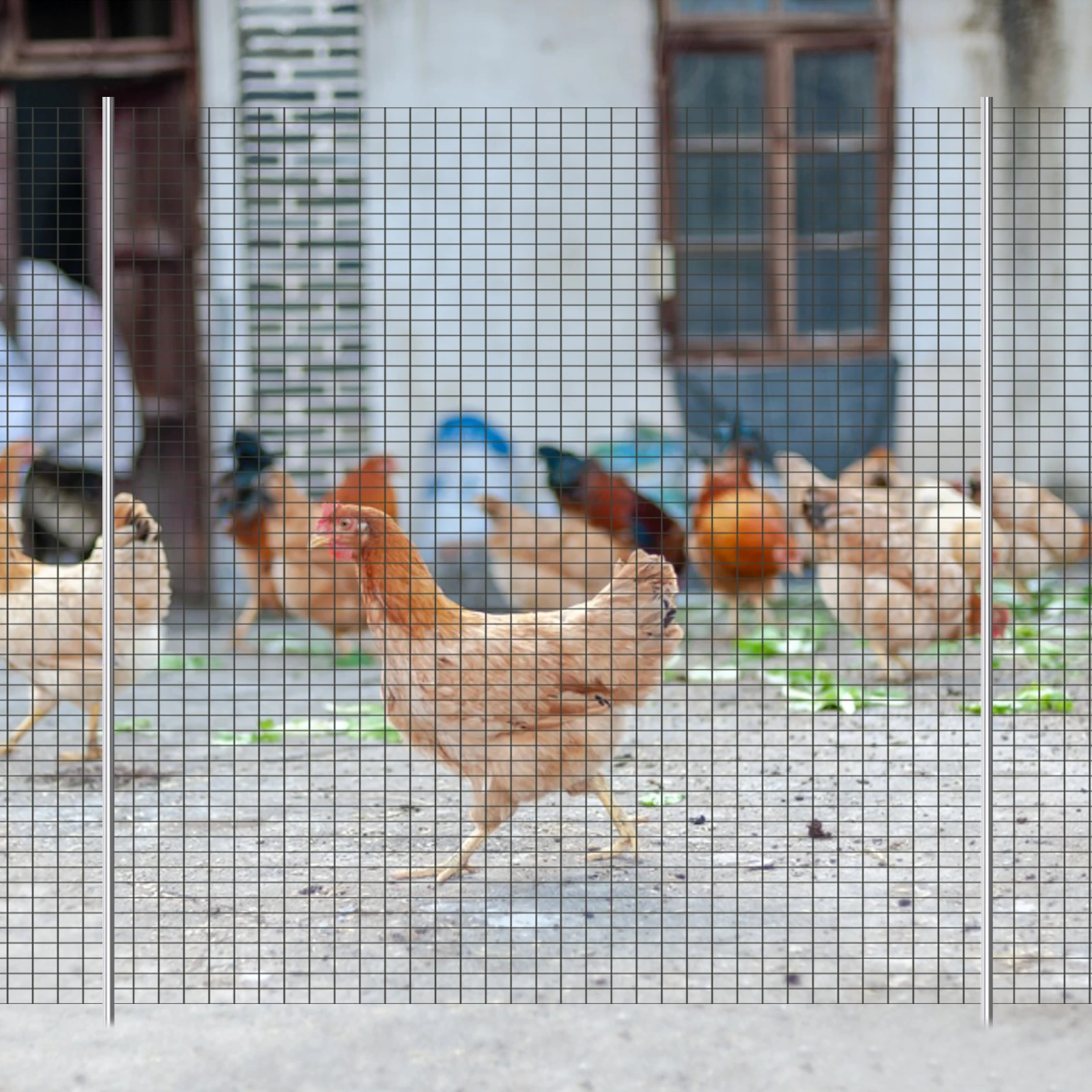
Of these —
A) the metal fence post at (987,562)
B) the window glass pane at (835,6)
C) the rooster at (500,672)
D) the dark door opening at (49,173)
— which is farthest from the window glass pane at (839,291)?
the metal fence post at (987,562)

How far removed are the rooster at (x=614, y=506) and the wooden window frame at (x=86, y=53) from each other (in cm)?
250

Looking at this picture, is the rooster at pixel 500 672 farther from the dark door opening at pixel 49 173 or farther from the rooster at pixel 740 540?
the dark door opening at pixel 49 173

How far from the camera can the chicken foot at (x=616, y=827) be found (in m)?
3.20

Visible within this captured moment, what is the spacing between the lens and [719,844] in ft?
11.0

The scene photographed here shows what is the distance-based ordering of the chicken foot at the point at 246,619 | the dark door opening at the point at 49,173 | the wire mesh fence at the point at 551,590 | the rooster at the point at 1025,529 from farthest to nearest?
the dark door opening at the point at 49,173
the chicken foot at the point at 246,619
the rooster at the point at 1025,529
the wire mesh fence at the point at 551,590

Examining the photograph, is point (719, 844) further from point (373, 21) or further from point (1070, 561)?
point (373, 21)

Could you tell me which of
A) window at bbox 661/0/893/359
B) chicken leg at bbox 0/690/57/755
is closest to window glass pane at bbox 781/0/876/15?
window at bbox 661/0/893/359

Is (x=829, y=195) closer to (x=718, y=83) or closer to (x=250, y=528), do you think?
(x=718, y=83)

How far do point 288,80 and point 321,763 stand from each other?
3.41 metres

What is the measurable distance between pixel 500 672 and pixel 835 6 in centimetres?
454

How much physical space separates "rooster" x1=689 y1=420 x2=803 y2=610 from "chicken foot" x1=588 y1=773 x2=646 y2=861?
215 cm

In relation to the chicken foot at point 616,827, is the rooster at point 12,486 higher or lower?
higher

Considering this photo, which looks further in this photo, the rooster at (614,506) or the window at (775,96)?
the window at (775,96)

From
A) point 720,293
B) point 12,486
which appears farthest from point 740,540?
point 12,486
